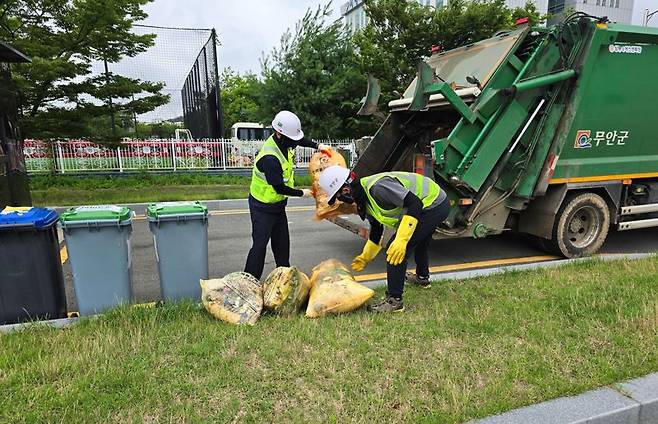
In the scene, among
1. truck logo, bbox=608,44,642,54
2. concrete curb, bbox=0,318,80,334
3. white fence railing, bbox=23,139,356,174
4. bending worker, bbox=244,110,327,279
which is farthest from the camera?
white fence railing, bbox=23,139,356,174

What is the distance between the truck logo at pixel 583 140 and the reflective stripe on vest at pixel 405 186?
93.1 inches

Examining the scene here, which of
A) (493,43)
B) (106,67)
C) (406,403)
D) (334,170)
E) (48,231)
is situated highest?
(106,67)

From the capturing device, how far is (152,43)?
443 inches

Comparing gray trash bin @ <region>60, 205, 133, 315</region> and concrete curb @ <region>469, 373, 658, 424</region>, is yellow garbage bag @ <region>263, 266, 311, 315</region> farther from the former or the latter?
concrete curb @ <region>469, 373, 658, 424</region>

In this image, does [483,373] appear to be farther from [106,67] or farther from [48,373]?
[106,67]

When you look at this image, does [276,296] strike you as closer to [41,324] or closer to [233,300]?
[233,300]

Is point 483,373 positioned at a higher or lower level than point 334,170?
lower

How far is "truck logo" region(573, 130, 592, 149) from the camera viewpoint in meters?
5.11

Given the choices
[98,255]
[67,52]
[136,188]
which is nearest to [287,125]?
[98,255]

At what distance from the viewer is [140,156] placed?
44.9 feet

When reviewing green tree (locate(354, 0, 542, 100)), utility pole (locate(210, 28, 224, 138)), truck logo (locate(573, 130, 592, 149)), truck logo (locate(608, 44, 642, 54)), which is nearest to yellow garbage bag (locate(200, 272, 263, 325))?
truck logo (locate(573, 130, 592, 149))

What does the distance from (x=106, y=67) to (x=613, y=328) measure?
10973 millimetres

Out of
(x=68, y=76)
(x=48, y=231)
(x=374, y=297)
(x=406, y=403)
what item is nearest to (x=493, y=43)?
(x=374, y=297)

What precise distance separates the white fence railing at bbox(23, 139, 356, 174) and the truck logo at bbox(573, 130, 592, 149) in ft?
23.5
